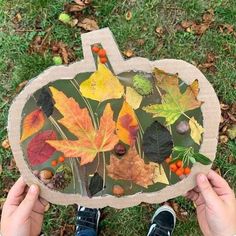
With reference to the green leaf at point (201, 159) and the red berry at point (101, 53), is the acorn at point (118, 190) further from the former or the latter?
the red berry at point (101, 53)

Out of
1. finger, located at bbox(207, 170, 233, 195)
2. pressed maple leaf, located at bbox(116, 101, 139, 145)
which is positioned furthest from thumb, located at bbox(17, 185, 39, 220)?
finger, located at bbox(207, 170, 233, 195)

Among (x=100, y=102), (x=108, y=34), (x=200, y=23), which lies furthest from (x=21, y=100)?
(x=200, y=23)

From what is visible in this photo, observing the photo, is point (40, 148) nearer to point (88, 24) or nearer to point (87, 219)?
point (87, 219)

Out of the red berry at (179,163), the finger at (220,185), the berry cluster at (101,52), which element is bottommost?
the finger at (220,185)

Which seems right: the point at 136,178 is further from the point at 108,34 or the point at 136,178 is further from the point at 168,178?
the point at 108,34

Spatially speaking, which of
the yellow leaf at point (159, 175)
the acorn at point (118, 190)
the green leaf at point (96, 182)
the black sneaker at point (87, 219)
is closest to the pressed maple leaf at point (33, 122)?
the green leaf at point (96, 182)

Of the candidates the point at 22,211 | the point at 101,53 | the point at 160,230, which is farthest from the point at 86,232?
the point at 101,53

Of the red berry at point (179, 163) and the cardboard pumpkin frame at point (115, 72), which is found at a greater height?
the cardboard pumpkin frame at point (115, 72)
